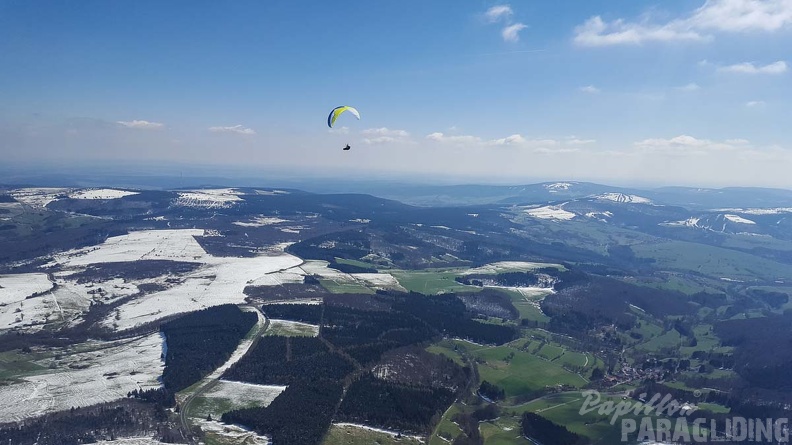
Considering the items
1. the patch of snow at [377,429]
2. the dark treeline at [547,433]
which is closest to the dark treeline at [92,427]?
the patch of snow at [377,429]

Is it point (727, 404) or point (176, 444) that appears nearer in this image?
point (176, 444)

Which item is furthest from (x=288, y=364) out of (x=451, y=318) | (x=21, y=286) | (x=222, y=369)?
(x=21, y=286)

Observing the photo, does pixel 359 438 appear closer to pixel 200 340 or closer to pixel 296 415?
pixel 296 415

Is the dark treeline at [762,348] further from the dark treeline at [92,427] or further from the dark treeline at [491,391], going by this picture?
the dark treeline at [92,427]

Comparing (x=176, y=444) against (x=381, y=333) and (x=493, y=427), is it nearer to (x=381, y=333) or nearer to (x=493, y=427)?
(x=493, y=427)

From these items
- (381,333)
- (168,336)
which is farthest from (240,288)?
(381,333)
